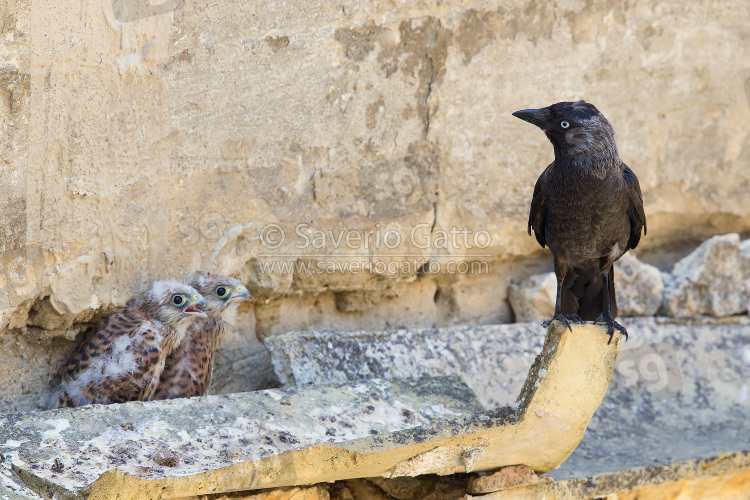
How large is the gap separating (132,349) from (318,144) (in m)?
1.26

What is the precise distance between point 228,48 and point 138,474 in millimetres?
1918

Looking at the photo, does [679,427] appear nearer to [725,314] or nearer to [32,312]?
[725,314]

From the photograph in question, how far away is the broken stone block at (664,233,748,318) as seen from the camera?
4535mm

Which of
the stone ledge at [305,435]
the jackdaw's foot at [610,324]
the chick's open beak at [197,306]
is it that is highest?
the chick's open beak at [197,306]

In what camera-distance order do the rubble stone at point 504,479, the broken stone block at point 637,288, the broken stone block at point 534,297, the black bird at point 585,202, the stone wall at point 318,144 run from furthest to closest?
the broken stone block at point 637,288 < the broken stone block at point 534,297 < the black bird at point 585,202 < the stone wall at point 318,144 < the rubble stone at point 504,479

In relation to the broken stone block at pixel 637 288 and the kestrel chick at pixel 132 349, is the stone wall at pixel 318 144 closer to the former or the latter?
the kestrel chick at pixel 132 349

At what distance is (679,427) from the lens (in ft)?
13.4

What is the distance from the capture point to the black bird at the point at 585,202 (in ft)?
11.3

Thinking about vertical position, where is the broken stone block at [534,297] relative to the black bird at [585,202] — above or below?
below

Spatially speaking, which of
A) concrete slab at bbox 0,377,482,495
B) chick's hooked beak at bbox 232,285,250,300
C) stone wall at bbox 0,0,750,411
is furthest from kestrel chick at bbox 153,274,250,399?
concrete slab at bbox 0,377,482,495

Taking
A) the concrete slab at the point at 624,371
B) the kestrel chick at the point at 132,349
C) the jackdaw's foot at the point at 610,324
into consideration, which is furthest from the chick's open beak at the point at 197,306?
the jackdaw's foot at the point at 610,324

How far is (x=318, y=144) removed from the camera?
371 centimetres

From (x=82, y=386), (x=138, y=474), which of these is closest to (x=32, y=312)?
(x=82, y=386)

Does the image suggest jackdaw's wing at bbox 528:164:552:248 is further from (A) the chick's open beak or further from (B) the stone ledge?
(A) the chick's open beak
